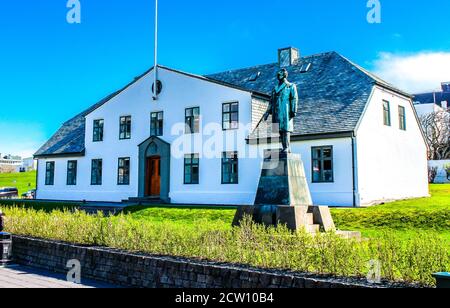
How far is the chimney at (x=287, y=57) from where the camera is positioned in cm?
3142

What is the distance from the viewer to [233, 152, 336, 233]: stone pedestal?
43.1 feet

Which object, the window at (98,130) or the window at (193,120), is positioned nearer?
the window at (193,120)

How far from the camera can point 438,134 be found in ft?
176

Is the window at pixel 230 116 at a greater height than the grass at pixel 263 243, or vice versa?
the window at pixel 230 116

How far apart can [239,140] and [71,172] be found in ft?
50.2

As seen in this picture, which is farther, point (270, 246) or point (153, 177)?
point (153, 177)

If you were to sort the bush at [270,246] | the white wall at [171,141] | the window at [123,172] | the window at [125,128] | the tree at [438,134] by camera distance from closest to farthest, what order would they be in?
the bush at [270,246] < the white wall at [171,141] < the window at [123,172] < the window at [125,128] < the tree at [438,134]

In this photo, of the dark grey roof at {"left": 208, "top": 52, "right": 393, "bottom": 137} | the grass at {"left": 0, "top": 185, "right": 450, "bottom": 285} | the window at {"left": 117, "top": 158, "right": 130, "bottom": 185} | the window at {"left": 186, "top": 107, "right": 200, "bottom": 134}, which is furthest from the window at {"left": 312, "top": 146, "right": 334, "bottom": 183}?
the window at {"left": 117, "top": 158, "right": 130, "bottom": 185}

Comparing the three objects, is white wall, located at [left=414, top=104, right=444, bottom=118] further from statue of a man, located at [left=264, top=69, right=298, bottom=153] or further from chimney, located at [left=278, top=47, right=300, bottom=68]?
statue of a man, located at [left=264, top=69, right=298, bottom=153]

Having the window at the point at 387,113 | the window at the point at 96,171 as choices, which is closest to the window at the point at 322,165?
the window at the point at 387,113

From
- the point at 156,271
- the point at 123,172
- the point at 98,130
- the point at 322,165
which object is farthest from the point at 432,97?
the point at 156,271

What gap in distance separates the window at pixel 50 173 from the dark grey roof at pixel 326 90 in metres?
16.6

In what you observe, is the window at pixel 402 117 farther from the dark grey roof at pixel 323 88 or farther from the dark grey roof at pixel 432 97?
the dark grey roof at pixel 432 97

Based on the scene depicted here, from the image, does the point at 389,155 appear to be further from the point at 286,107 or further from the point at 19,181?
the point at 19,181
